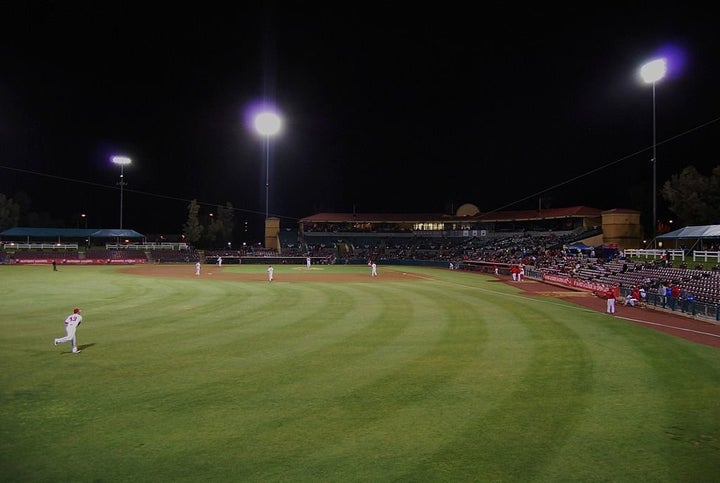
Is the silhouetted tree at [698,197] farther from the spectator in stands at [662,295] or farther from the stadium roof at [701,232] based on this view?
the spectator in stands at [662,295]

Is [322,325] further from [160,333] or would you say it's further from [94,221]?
[94,221]

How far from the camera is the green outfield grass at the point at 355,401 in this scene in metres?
6.95

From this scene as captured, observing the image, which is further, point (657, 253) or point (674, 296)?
point (657, 253)

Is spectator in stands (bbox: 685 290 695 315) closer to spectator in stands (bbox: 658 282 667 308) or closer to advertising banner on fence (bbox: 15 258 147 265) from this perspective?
spectator in stands (bbox: 658 282 667 308)

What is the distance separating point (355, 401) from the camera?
31.9 ft

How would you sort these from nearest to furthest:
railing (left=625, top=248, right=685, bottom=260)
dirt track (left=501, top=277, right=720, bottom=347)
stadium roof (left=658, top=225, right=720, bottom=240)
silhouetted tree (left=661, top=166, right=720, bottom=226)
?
dirt track (left=501, top=277, right=720, bottom=347) → stadium roof (left=658, top=225, right=720, bottom=240) → railing (left=625, top=248, right=685, bottom=260) → silhouetted tree (left=661, top=166, right=720, bottom=226)

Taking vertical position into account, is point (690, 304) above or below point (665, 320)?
above

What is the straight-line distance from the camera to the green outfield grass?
274 inches

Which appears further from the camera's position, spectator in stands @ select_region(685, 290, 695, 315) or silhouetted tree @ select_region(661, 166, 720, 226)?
silhouetted tree @ select_region(661, 166, 720, 226)

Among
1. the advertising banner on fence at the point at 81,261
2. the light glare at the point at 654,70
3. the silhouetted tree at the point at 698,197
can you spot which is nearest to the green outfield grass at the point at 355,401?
the light glare at the point at 654,70

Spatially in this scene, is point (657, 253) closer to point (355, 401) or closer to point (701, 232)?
point (701, 232)

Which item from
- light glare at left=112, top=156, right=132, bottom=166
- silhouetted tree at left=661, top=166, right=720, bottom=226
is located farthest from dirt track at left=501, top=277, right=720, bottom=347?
light glare at left=112, top=156, right=132, bottom=166

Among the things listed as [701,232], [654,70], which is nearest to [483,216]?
[701,232]

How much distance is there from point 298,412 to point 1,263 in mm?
68365
